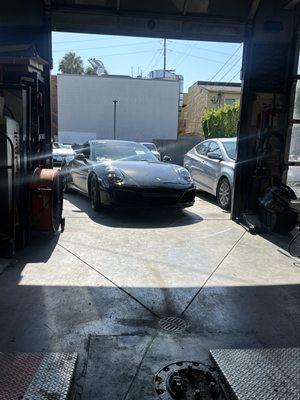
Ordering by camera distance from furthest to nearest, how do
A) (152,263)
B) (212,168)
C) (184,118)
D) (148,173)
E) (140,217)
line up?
1. (184,118)
2. (212,168)
3. (140,217)
4. (148,173)
5. (152,263)

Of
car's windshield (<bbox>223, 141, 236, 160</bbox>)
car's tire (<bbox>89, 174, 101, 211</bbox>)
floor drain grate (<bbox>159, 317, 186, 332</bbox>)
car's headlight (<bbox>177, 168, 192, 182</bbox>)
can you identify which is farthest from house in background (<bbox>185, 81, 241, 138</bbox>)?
floor drain grate (<bbox>159, 317, 186, 332</bbox>)

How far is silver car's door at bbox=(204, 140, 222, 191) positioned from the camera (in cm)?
836

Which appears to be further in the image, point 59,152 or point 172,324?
point 59,152

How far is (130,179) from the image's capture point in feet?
22.1

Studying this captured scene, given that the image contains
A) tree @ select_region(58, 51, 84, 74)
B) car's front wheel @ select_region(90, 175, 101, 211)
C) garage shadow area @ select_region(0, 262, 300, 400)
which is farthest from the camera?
tree @ select_region(58, 51, 84, 74)

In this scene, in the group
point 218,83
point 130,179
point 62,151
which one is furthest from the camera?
point 218,83

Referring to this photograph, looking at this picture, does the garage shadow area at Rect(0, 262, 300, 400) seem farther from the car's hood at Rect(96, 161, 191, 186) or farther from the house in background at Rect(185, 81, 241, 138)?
the house in background at Rect(185, 81, 241, 138)

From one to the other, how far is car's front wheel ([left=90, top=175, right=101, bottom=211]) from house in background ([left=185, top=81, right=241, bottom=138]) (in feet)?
89.0

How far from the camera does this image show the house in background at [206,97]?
35500 mm

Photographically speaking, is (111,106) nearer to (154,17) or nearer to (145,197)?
(154,17)

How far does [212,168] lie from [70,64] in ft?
213

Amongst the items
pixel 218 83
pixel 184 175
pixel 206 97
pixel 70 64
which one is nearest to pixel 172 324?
pixel 184 175

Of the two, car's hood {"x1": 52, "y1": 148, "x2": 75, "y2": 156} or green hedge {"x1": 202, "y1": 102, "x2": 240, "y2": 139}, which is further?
green hedge {"x1": 202, "y1": 102, "x2": 240, "y2": 139}

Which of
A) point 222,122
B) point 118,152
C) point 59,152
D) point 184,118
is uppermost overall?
point 184,118
